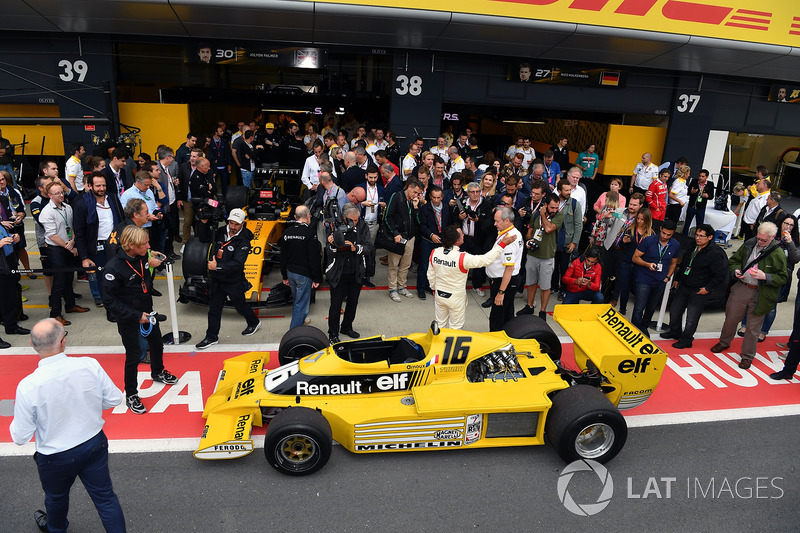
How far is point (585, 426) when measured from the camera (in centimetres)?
492

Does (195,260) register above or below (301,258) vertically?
below

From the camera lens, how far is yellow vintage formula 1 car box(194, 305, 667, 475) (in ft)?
16.1

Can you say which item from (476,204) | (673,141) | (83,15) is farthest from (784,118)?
(83,15)

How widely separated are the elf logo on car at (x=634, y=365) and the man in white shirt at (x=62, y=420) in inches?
173

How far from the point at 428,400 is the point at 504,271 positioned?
100 inches

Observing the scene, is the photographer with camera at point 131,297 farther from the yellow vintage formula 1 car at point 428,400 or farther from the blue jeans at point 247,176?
the blue jeans at point 247,176

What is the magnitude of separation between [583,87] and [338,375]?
11906mm

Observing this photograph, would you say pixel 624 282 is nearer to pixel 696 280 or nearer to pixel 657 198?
pixel 696 280

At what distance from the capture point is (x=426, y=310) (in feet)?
28.1

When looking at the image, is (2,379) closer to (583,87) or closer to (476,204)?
(476,204)

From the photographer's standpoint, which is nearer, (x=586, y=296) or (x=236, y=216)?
(x=236, y=216)

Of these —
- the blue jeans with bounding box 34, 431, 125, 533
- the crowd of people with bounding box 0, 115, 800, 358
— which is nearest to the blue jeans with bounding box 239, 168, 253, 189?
the crowd of people with bounding box 0, 115, 800, 358

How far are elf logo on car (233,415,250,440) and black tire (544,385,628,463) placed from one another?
2.70 meters

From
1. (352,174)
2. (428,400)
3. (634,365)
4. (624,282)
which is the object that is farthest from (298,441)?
(352,174)
